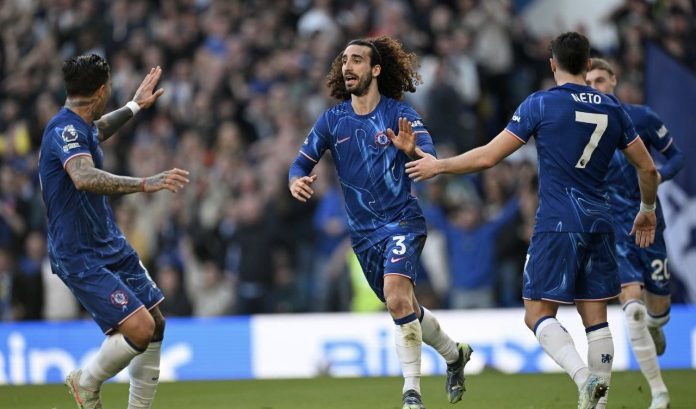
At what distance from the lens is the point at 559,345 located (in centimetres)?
781

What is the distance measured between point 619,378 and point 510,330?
6.73 feet

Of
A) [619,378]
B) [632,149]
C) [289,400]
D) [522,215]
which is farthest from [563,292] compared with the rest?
[522,215]

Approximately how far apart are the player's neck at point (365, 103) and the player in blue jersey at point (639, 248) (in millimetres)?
1866

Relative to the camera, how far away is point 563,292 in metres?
7.82

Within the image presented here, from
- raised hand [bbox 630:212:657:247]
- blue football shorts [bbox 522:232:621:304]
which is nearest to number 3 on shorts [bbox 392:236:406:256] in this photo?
blue football shorts [bbox 522:232:621:304]

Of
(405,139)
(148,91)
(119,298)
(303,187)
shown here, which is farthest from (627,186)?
(119,298)

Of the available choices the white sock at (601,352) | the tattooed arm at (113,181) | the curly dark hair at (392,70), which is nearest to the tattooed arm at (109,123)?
the tattooed arm at (113,181)

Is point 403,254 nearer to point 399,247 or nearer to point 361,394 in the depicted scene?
point 399,247

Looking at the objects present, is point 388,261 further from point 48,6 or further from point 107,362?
point 48,6

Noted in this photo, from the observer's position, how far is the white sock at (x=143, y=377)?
329 inches

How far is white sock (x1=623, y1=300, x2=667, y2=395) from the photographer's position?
9.33m

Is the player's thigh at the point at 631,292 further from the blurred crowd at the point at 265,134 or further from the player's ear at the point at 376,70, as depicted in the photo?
the blurred crowd at the point at 265,134

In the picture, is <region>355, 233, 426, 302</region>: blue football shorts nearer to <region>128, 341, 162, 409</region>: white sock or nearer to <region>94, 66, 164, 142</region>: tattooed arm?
<region>128, 341, 162, 409</region>: white sock

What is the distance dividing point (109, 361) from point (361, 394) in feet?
13.2
